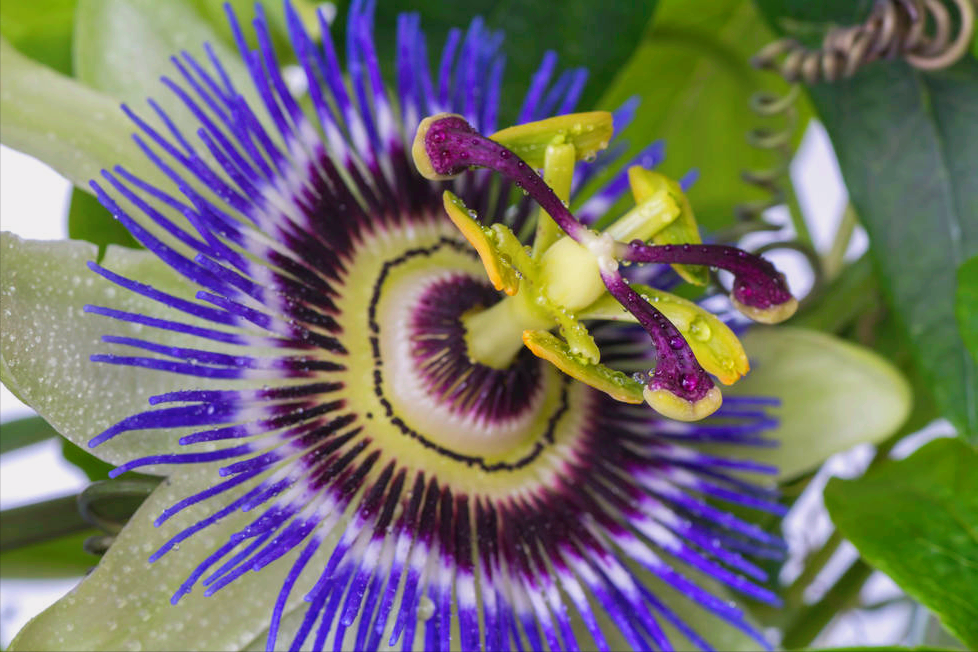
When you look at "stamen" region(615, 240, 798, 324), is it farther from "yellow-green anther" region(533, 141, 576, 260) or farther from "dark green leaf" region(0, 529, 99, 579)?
"dark green leaf" region(0, 529, 99, 579)

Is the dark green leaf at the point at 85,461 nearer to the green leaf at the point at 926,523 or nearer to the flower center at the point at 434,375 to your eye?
the flower center at the point at 434,375

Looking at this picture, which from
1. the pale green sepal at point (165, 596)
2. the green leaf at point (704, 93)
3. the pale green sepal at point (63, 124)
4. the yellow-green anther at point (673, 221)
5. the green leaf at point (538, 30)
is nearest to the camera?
the pale green sepal at point (165, 596)

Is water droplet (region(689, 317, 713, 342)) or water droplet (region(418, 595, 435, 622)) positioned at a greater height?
water droplet (region(689, 317, 713, 342))

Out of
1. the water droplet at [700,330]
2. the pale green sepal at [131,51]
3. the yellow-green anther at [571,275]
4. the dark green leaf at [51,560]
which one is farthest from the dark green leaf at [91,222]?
the water droplet at [700,330]

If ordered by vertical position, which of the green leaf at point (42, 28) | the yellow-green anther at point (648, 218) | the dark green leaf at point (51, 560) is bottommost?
the dark green leaf at point (51, 560)

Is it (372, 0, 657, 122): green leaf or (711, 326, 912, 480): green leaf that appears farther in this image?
(372, 0, 657, 122): green leaf

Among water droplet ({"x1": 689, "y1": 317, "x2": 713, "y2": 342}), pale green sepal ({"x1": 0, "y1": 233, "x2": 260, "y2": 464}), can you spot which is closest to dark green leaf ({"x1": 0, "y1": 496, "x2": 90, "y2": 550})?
pale green sepal ({"x1": 0, "y1": 233, "x2": 260, "y2": 464})

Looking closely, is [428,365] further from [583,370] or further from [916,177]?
[916,177]

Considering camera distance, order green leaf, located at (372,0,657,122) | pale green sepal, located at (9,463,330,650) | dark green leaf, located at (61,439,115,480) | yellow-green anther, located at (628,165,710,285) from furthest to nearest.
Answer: green leaf, located at (372,0,657,122) → dark green leaf, located at (61,439,115,480) → yellow-green anther, located at (628,165,710,285) → pale green sepal, located at (9,463,330,650)
